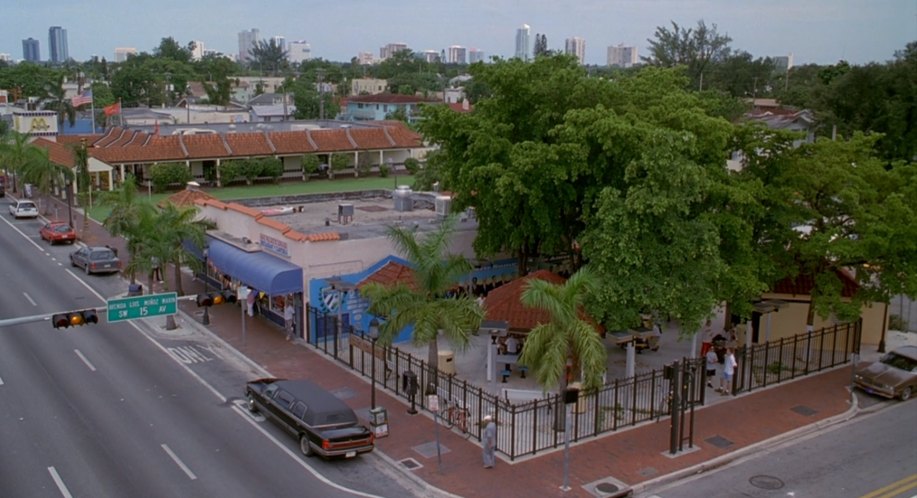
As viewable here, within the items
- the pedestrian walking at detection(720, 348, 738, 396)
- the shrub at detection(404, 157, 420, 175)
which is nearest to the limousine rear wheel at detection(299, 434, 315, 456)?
the pedestrian walking at detection(720, 348, 738, 396)

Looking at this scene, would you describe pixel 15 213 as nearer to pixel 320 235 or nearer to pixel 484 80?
pixel 320 235

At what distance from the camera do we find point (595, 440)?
22.3 meters

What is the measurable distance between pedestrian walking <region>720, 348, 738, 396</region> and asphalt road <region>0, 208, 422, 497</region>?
440 inches

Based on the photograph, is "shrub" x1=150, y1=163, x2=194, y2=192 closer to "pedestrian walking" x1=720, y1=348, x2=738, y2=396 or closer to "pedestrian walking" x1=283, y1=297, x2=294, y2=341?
"pedestrian walking" x1=283, y1=297, x2=294, y2=341

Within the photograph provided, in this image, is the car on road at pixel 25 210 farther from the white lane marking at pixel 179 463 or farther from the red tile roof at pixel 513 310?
the white lane marking at pixel 179 463

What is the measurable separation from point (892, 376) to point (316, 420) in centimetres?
1771

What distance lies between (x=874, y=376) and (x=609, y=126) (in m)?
11.2

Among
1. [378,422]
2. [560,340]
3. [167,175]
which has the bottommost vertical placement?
[378,422]

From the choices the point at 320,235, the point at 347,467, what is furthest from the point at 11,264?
the point at 347,467

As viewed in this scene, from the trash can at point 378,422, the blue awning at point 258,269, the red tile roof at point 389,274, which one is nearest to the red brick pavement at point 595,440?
the trash can at point 378,422

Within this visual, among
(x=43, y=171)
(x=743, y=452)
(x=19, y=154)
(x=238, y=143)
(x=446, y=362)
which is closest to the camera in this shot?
(x=743, y=452)

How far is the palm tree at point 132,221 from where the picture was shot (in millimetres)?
34094

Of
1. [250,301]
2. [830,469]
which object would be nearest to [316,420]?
[830,469]

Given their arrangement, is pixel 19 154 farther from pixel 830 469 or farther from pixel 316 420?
pixel 830 469
